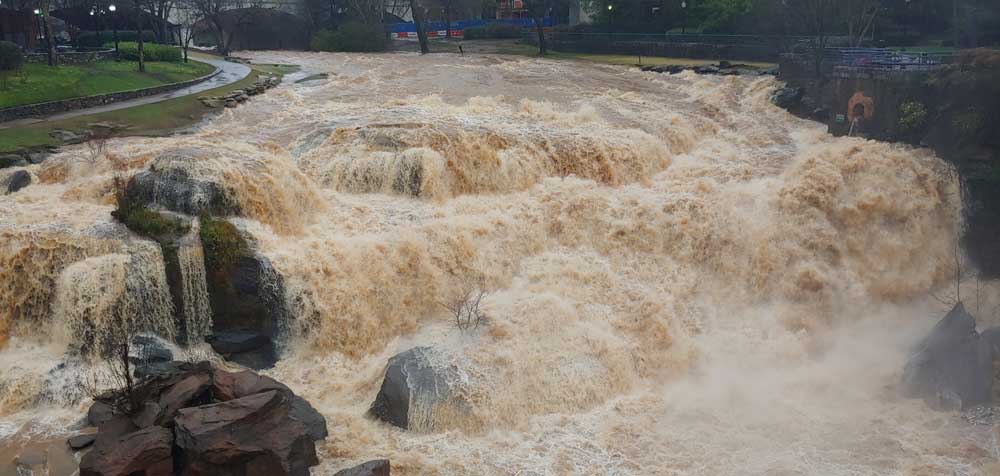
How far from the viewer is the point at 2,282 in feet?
51.1

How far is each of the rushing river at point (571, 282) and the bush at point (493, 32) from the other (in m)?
44.2

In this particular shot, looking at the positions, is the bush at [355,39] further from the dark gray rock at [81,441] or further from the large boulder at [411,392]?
the dark gray rock at [81,441]

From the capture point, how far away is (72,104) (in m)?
28.7

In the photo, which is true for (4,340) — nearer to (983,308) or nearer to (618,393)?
(618,393)

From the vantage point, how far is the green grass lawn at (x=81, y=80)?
2797cm

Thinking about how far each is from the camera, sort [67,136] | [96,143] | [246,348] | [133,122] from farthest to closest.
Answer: [133,122], [67,136], [96,143], [246,348]

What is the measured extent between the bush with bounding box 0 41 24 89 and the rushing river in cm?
936

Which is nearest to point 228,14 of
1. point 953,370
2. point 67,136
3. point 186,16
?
point 186,16

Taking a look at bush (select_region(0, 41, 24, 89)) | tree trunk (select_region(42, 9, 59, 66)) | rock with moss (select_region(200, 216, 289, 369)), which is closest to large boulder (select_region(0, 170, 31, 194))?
rock with moss (select_region(200, 216, 289, 369))

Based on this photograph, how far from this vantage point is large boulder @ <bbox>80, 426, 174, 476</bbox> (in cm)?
1176

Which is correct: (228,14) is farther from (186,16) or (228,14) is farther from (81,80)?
(81,80)

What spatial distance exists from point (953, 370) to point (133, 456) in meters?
14.7

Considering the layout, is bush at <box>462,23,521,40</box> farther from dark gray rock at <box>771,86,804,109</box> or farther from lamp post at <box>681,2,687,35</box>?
dark gray rock at <box>771,86,804,109</box>

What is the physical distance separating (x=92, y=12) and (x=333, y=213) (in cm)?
3624
